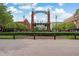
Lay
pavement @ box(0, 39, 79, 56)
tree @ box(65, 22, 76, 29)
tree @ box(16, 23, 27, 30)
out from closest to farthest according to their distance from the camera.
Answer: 1. pavement @ box(0, 39, 79, 56)
2. tree @ box(16, 23, 27, 30)
3. tree @ box(65, 22, 76, 29)

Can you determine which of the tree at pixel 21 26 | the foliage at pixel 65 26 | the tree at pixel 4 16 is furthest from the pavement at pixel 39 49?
the tree at pixel 21 26

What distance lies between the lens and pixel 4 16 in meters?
22.8

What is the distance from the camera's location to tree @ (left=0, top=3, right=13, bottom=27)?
2262cm

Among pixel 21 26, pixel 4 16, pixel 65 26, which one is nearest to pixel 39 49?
pixel 4 16

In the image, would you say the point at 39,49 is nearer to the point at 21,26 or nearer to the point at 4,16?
the point at 4,16

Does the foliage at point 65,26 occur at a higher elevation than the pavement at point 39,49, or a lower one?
higher

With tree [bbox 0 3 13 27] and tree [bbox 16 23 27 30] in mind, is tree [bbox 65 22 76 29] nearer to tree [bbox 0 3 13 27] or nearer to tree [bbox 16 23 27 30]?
tree [bbox 16 23 27 30]

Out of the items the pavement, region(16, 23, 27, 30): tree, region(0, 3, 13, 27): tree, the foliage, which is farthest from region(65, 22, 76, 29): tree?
the pavement

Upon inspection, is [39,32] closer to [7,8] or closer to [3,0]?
[7,8]

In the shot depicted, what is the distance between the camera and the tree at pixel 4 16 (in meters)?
22.6

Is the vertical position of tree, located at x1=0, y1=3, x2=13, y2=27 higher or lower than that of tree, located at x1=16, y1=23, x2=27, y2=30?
higher

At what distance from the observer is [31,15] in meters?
22.6

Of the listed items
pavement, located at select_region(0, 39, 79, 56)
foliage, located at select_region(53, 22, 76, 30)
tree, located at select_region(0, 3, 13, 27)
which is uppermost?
tree, located at select_region(0, 3, 13, 27)

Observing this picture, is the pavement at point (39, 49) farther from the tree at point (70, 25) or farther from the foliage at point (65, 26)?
the tree at point (70, 25)
